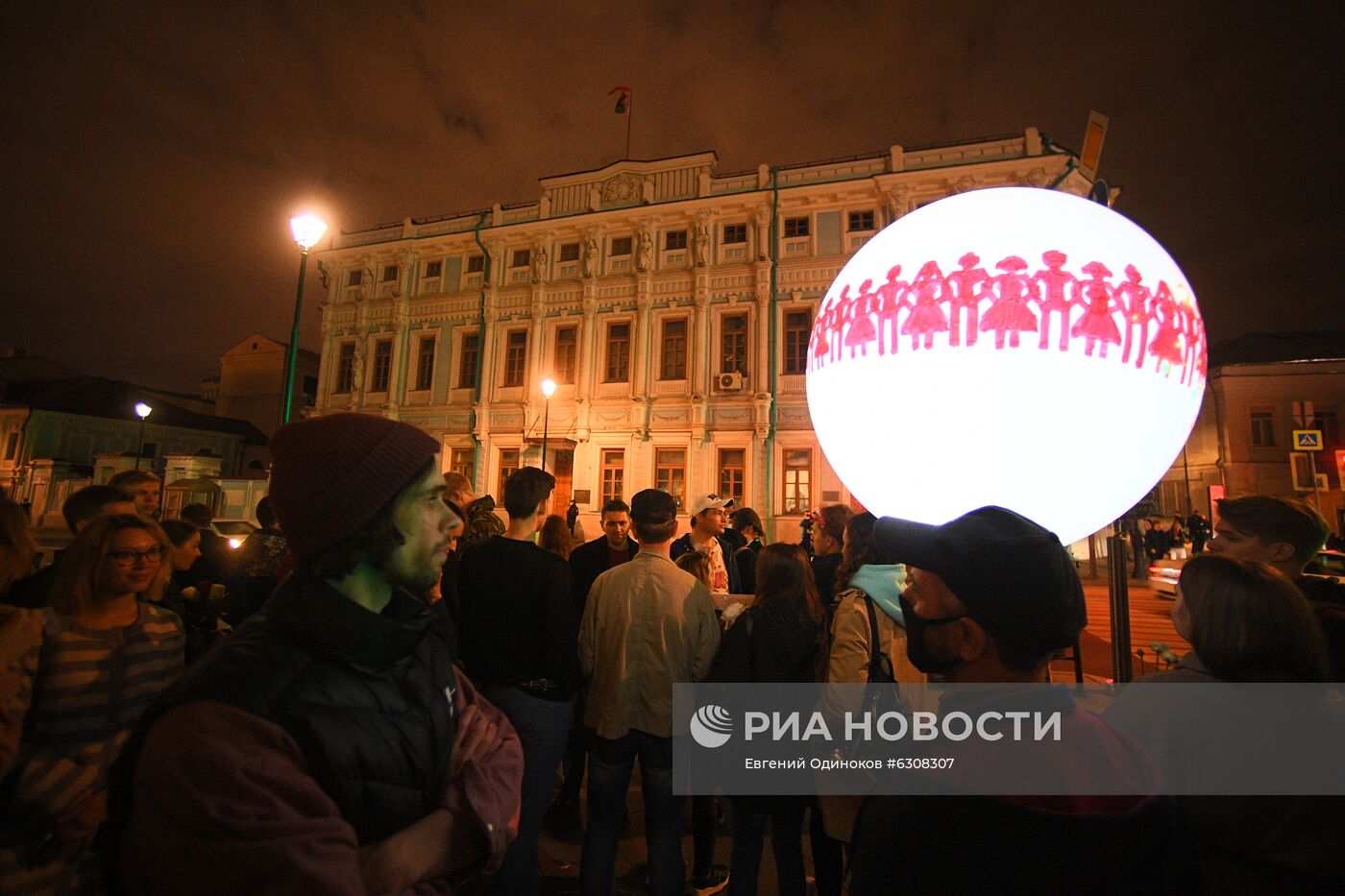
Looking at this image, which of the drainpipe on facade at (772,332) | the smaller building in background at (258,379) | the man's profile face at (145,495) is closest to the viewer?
the man's profile face at (145,495)

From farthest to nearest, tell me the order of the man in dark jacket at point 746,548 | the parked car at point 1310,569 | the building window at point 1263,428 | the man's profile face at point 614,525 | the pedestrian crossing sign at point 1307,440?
the building window at point 1263,428 → the pedestrian crossing sign at point 1307,440 → the parked car at point 1310,569 → the man in dark jacket at point 746,548 → the man's profile face at point 614,525

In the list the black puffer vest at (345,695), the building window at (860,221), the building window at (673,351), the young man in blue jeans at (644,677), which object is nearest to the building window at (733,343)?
the building window at (673,351)

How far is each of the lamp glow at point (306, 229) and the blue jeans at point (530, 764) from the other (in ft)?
22.2

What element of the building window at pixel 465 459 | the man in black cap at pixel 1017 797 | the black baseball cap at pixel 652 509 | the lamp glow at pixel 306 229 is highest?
the lamp glow at pixel 306 229

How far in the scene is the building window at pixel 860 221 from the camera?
16703mm

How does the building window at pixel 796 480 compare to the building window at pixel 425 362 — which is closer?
the building window at pixel 796 480

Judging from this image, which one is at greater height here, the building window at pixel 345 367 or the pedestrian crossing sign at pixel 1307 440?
the building window at pixel 345 367

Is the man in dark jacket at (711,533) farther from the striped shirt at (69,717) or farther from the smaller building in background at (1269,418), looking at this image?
the smaller building in background at (1269,418)

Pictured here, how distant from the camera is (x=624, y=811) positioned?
Result: 9.21ft

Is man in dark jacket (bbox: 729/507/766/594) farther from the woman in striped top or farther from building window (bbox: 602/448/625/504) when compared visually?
building window (bbox: 602/448/625/504)

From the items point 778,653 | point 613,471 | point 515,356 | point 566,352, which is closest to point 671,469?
point 613,471

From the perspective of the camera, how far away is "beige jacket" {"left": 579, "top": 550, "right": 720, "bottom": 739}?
9.41 feet

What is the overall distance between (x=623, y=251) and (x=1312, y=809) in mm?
19151

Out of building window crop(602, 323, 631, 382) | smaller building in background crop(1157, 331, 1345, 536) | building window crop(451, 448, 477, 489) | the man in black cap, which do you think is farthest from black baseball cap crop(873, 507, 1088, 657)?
smaller building in background crop(1157, 331, 1345, 536)
